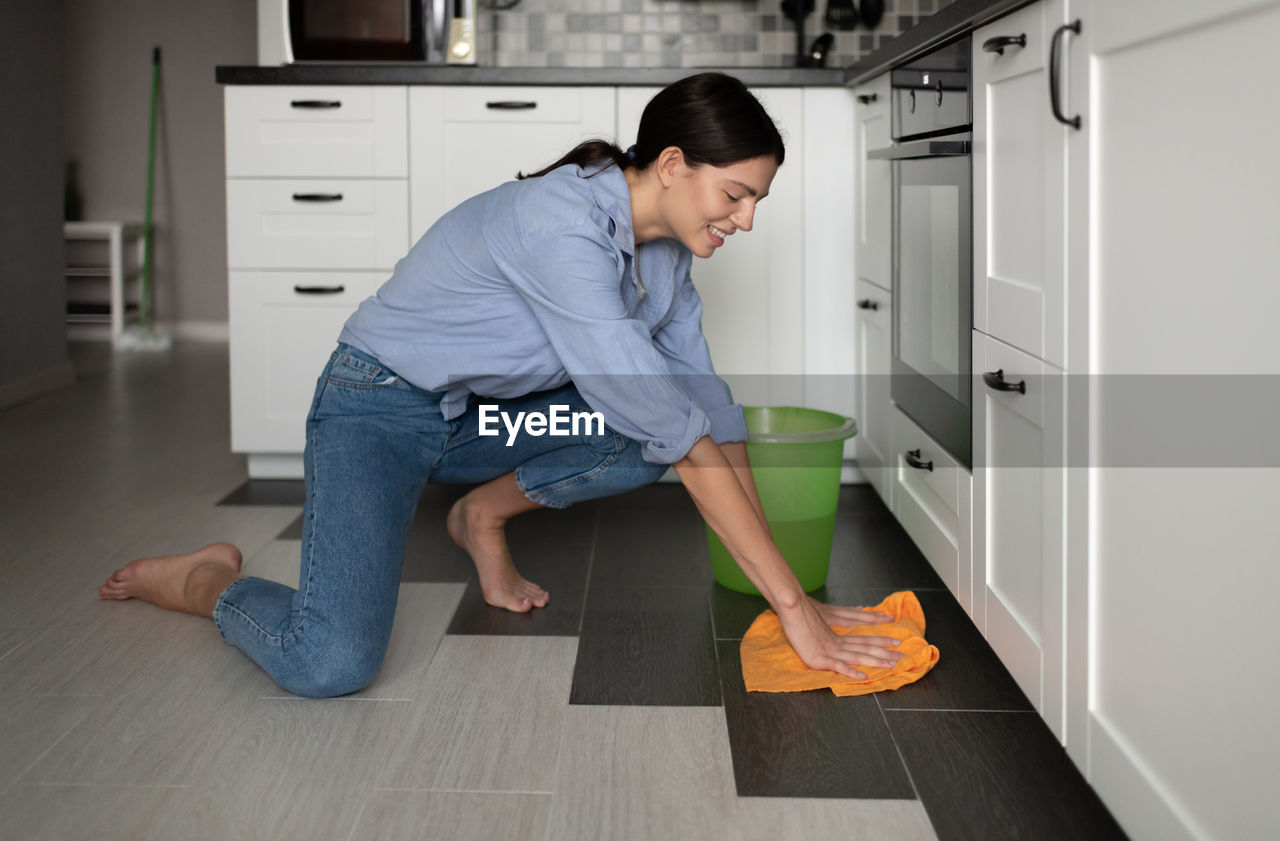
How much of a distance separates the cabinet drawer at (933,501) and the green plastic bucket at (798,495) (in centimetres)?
15

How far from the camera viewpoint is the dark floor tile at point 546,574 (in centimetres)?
203

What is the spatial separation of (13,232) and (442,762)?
3431 mm

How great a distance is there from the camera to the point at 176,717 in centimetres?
165

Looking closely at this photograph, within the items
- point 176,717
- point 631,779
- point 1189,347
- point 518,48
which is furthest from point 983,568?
point 518,48

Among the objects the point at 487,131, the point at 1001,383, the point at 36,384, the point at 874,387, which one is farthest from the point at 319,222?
the point at 36,384

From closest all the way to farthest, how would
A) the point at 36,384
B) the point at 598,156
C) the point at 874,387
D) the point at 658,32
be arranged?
1. the point at 598,156
2. the point at 874,387
3. the point at 658,32
4. the point at 36,384

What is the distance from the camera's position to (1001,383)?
1.58 meters

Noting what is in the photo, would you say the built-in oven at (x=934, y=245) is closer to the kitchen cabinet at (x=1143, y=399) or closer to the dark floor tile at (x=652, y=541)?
the kitchen cabinet at (x=1143, y=399)

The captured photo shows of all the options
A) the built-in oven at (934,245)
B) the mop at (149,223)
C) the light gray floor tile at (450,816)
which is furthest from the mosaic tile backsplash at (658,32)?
the mop at (149,223)

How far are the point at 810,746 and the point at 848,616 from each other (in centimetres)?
36

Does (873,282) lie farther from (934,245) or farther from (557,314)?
(557,314)

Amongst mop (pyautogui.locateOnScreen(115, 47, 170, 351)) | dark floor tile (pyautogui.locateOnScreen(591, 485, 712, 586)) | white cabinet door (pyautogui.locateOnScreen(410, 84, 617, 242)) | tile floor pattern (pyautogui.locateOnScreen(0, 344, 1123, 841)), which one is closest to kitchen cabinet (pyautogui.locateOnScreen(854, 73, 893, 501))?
tile floor pattern (pyautogui.locateOnScreen(0, 344, 1123, 841))

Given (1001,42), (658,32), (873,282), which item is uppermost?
(658,32)

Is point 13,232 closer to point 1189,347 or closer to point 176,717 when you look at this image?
point 176,717
